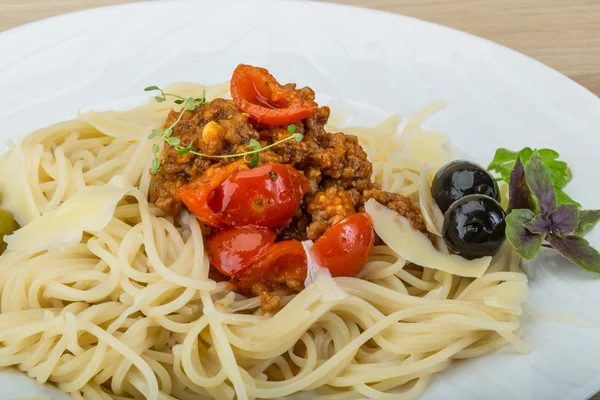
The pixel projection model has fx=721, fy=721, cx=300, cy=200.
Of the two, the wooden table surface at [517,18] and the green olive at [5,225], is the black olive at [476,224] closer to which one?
the green olive at [5,225]

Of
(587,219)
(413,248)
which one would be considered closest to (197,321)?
(413,248)

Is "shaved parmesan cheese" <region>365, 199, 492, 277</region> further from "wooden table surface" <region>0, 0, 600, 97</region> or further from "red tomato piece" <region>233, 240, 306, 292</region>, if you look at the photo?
"wooden table surface" <region>0, 0, 600, 97</region>

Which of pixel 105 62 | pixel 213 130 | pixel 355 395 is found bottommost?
pixel 355 395

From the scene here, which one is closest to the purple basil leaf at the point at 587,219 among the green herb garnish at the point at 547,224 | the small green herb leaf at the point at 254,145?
the green herb garnish at the point at 547,224

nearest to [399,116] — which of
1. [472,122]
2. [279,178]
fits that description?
[472,122]

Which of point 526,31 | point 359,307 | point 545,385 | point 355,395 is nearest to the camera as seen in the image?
point 545,385

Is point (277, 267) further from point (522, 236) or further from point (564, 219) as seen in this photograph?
point (564, 219)

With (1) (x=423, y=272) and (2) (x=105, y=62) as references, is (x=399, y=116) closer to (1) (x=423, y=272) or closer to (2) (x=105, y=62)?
(1) (x=423, y=272)
